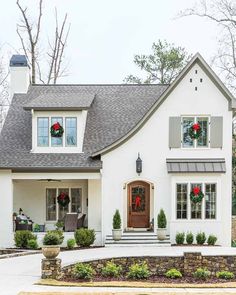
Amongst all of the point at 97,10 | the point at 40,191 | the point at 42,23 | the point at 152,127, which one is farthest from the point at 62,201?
the point at 42,23

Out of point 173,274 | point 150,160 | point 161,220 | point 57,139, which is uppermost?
point 57,139

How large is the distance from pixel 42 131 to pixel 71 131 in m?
1.16

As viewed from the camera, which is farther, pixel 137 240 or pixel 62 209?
pixel 62 209

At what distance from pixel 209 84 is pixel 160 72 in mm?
18438

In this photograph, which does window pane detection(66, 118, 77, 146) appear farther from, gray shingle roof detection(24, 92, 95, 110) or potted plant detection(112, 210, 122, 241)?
potted plant detection(112, 210, 122, 241)

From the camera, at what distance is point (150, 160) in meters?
22.1

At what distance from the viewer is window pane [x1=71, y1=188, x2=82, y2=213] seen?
2381cm

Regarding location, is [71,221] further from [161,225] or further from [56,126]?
[56,126]

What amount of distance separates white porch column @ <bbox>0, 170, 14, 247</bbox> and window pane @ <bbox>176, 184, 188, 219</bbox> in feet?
21.2

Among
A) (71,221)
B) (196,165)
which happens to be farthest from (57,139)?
(196,165)

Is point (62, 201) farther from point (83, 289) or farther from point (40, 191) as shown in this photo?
point (83, 289)

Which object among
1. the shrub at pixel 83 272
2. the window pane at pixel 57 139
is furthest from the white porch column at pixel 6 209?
the shrub at pixel 83 272

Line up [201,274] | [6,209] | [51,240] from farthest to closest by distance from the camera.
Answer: [6,209]
[201,274]
[51,240]

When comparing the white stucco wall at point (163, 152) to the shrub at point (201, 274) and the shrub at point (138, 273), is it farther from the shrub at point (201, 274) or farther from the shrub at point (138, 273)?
the shrub at point (138, 273)
